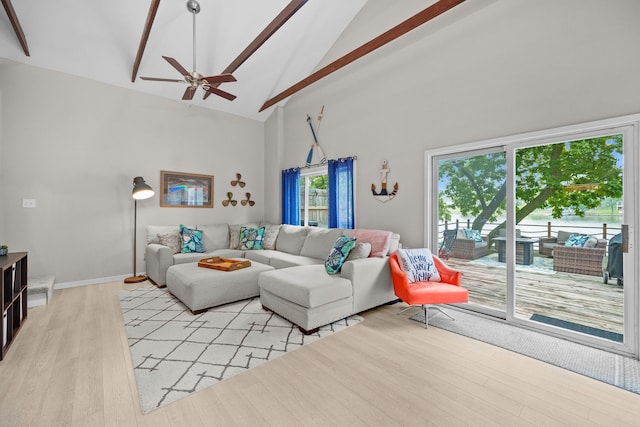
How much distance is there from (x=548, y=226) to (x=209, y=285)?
3559mm

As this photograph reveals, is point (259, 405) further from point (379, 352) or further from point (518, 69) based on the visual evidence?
point (518, 69)

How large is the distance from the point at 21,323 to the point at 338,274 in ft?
10.3

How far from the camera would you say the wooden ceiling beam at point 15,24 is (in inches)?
117

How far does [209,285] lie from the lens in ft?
10.4

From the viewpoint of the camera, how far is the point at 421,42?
11.8 feet

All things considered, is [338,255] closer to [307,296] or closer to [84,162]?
[307,296]

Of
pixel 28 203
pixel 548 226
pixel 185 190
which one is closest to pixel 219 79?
pixel 185 190

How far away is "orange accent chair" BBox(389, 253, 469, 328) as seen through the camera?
2762 mm

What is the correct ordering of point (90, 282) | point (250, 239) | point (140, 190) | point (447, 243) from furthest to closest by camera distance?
point (250, 239), point (90, 282), point (140, 190), point (447, 243)

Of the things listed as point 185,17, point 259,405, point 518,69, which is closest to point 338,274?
point 259,405

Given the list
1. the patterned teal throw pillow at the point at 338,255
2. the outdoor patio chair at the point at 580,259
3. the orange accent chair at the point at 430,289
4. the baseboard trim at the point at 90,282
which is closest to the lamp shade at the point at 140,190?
the baseboard trim at the point at 90,282

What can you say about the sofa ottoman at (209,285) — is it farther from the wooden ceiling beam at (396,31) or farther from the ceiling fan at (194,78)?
Answer: the wooden ceiling beam at (396,31)

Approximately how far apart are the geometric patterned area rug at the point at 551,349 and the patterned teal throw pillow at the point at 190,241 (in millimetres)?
3437

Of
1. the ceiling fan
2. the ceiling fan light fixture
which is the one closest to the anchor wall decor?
the ceiling fan
